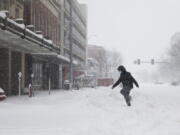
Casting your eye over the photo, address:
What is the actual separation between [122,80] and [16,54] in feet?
60.1

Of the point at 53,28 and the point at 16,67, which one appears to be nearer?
the point at 16,67

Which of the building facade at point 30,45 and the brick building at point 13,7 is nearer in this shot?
the building facade at point 30,45

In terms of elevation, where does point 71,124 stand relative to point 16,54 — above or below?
below

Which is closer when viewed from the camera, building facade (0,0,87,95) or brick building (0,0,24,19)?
building facade (0,0,87,95)

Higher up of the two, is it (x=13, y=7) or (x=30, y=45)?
(x=13, y=7)

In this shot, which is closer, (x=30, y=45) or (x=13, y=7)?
(x=30, y=45)

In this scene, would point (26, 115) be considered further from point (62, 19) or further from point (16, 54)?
point (62, 19)

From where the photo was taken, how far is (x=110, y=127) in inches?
369

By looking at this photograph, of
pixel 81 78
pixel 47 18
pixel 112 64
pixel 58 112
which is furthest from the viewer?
pixel 112 64

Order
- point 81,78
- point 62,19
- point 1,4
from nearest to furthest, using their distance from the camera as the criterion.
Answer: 1. point 1,4
2. point 81,78
3. point 62,19

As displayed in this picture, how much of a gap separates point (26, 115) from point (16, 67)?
22.2m

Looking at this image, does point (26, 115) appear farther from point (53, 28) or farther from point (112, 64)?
point (112, 64)

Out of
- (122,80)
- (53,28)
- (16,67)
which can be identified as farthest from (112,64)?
(122,80)

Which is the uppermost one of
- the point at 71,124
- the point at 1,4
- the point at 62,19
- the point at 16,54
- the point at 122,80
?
the point at 62,19
